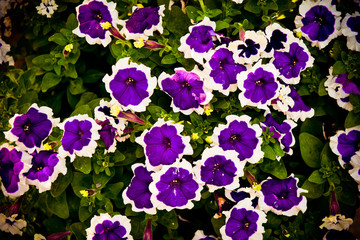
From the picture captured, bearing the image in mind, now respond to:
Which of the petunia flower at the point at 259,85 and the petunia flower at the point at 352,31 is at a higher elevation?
the petunia flower at the point at 352,31

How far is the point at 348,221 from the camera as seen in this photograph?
6.86 ft

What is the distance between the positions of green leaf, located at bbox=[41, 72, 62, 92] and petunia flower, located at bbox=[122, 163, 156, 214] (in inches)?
35.0

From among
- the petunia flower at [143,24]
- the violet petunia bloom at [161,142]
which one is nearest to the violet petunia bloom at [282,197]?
the violet petunia bloom at [161,142]

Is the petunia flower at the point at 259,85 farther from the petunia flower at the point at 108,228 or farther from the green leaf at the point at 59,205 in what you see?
the green leaf at the point at 59,205

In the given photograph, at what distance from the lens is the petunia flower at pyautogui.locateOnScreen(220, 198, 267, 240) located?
1.96m

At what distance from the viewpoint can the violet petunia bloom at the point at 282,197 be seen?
2.04m

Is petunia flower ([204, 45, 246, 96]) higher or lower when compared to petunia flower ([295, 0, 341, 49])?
lower

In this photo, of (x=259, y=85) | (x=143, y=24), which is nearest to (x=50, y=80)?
(x=143, y=24)

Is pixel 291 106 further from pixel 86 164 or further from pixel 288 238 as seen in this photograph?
pixel 86 164

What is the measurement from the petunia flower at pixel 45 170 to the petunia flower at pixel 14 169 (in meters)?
0.04

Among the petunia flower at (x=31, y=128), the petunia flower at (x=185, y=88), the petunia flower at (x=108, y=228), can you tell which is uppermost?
the petunia flower at (x=185, y=88)

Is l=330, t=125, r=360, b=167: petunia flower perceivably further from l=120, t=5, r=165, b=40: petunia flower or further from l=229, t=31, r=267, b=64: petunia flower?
l=120, t=5, r=165, b=40: petunia flower

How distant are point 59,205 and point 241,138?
4.38ft

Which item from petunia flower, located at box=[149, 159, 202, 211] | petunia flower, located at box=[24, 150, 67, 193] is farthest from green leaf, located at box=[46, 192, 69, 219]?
petunia flower, located at box=[149, 159, 202, 211]
